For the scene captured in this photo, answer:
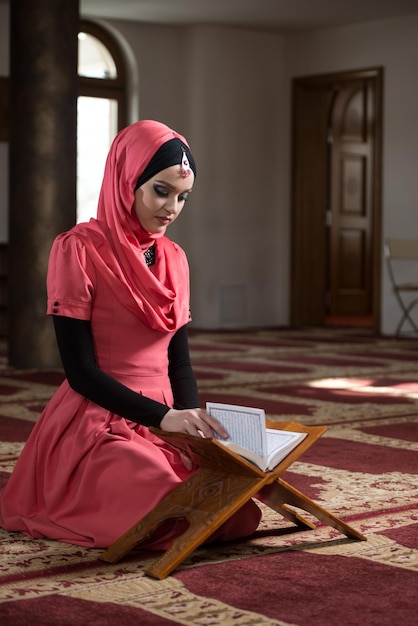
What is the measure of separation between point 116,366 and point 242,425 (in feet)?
1.73

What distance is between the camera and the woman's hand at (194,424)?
2838 millimetres

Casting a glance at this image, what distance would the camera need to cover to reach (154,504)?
2996 millimetres

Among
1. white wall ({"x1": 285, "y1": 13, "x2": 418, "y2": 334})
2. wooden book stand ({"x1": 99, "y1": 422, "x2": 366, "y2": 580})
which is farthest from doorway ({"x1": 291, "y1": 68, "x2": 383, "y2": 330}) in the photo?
wooden book stand ({"x1": 99, "y1": 422, "x2": 366, "y2": 580})

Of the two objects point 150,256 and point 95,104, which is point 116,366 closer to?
point 150,256

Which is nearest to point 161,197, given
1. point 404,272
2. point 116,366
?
point 116,366

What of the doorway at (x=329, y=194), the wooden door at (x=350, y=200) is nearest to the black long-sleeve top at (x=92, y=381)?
the doorway at (x=329, y=194)

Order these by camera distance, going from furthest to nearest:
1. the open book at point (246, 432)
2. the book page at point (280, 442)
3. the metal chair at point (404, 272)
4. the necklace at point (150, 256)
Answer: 1. the metal chair at point (404, 272)
2. the necklace at point (150, 256)
3. the book page at point (280, 442)
4. the open book at point (246, 432)

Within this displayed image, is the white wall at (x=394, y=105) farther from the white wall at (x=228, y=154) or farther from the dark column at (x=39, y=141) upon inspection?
the dark column at (x=39, y=141)

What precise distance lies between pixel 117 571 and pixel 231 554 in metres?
0.33

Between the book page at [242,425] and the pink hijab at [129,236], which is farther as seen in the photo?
the pink hijab at [129,236]

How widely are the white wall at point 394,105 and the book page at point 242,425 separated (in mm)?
9486

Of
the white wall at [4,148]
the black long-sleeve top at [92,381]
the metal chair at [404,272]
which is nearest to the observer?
the black long-sleeve top at [92,381]

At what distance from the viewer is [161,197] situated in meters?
3.12

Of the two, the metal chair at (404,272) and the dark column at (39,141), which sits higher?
the dark column at (39,141)
